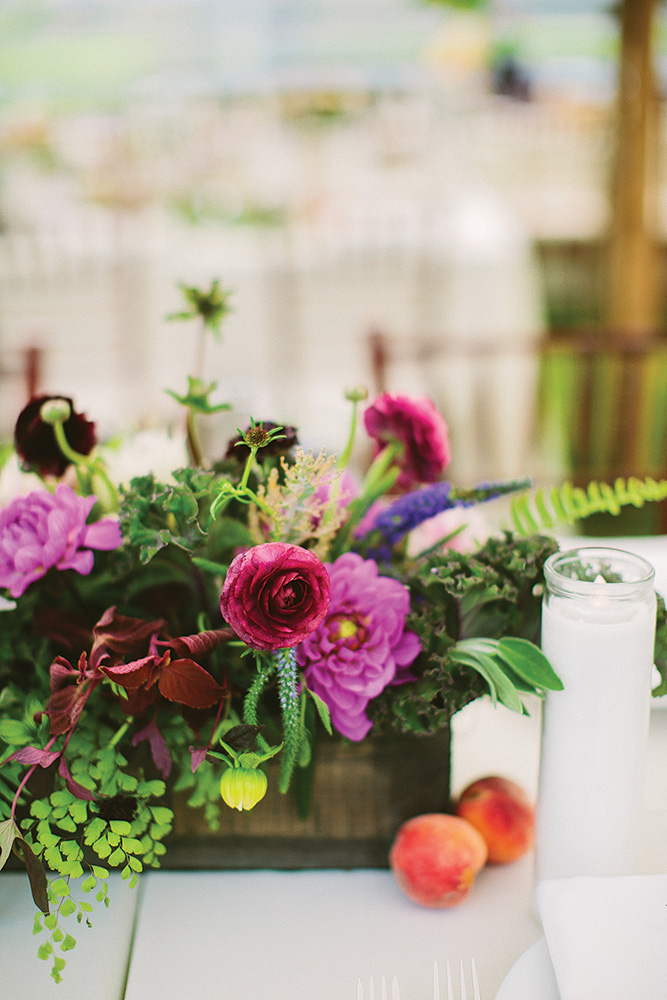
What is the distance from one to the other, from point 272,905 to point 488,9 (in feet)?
11.5

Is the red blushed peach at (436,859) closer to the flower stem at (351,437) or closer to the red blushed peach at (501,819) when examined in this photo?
the red blushed peach at (501,819)

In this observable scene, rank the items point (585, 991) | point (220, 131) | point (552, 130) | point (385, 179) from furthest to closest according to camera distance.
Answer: point (552, 130)
point (220, 131)
point (385, 179)
point (585, 991)

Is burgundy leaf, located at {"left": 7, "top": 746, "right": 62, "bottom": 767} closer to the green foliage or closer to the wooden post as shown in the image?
the green foliage

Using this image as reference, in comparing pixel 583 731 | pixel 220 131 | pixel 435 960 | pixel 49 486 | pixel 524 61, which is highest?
pixel 524 61

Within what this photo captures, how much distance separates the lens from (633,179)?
282 cm

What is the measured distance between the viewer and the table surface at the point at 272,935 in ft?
1.66

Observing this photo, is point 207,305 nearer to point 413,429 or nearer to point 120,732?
point 413,429

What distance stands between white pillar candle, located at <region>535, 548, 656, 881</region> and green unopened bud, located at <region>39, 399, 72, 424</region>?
0.33 m

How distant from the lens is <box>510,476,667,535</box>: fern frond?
23.0 inches

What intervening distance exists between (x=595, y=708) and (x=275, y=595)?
0.75ft

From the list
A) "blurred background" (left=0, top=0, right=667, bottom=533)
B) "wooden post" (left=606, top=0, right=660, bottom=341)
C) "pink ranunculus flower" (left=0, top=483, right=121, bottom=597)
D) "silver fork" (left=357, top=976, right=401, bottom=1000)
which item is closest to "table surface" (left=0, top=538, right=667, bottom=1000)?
"silver fork" (left=357, top=976, right=401, bottom=1000)

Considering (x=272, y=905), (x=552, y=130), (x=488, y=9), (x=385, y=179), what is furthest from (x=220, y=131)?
(x=272, y=905)

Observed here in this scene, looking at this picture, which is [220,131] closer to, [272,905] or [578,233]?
[578,233]

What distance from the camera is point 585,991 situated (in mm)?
421
